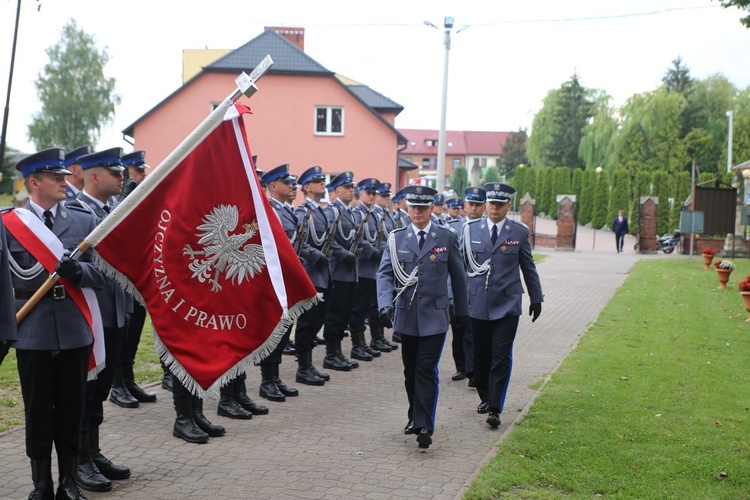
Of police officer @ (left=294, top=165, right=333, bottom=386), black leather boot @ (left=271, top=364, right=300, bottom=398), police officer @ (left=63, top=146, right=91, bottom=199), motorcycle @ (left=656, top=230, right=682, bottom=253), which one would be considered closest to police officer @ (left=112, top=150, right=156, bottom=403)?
police officer @ (left=63, top=146, right=91, bottom=199)

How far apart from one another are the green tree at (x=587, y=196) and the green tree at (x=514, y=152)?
5253cm

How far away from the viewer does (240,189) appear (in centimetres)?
605

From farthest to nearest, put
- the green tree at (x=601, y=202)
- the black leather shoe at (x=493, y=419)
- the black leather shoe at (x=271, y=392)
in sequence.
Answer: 1. the green tree at (x=601, y=202)
2. the black leather shoe at (x=271, y=392)
3. the black leather shoe at (x=493, y=419)

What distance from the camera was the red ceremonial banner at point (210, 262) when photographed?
227 inches

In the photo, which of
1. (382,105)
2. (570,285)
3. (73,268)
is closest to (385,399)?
(73,268)

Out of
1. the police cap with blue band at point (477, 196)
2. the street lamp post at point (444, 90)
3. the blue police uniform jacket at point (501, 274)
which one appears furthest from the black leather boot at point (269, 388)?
the street lamp post at point (444, 90)

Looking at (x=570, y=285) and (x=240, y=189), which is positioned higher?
(x=240, y=189)

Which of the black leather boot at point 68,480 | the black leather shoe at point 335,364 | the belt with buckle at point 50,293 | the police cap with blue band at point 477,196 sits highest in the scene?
the police cap with blue band at point 477,196

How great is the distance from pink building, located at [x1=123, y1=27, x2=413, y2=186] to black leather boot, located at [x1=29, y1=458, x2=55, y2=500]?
34.1 m

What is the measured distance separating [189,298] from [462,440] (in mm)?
2795

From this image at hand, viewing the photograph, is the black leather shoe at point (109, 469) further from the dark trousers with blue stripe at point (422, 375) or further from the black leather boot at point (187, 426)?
the dark trousers with blue stripe at point (422, 375)

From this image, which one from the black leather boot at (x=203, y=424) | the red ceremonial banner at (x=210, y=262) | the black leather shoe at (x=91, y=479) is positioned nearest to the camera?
the black leather shoe at (x=91, y=479)

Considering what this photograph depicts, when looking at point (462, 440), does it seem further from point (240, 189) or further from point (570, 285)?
point (570, 285)

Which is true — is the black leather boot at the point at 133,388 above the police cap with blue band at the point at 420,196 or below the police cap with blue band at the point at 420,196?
below
